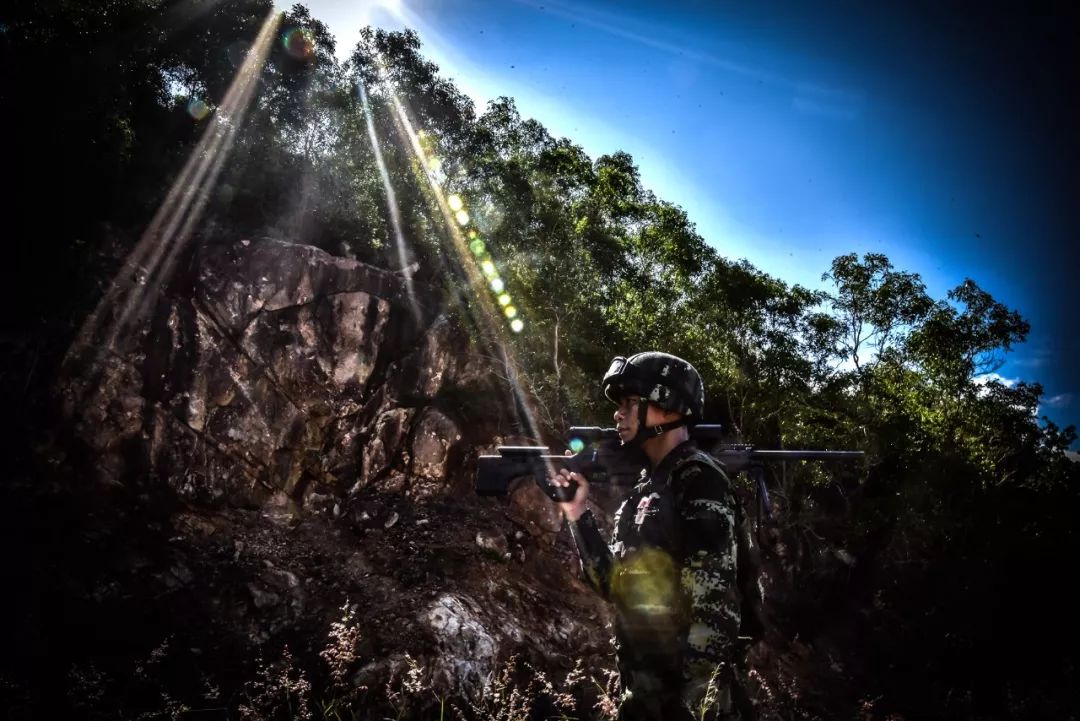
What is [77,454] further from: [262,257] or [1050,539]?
[1050,539]

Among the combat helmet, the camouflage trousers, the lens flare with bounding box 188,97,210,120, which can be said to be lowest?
the camouflage trousers

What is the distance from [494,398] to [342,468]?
5.06m

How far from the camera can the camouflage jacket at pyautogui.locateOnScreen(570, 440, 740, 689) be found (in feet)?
7.46

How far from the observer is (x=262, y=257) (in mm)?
13766

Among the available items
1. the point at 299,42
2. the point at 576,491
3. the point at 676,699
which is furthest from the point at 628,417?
the point at 299,42

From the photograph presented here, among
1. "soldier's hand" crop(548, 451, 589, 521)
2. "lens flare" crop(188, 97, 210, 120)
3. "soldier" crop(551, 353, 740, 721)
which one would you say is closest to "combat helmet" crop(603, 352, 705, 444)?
"soldier" crop(551, 353, 740, 721)

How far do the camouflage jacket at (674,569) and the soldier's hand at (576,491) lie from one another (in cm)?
7

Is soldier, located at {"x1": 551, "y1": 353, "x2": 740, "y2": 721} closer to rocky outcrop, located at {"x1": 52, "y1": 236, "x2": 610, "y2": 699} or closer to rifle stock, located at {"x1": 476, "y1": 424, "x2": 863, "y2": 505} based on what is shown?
rifle stock, located at {"x1": 476, "y1": 424, "x2": 863, "y2": 505}

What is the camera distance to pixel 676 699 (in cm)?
230

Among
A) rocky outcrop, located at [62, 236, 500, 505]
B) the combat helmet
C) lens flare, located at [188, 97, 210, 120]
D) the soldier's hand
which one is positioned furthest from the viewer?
lens flare, located at [188, 97, 210, 120]

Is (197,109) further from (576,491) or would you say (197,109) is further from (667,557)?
(667,557)

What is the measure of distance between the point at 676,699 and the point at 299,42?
23522 millimetres

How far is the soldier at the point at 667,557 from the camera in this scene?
89.5 inches

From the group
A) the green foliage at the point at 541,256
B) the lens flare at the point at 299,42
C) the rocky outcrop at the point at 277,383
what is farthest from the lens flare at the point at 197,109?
the rocky outcrop at the point at 277,383
